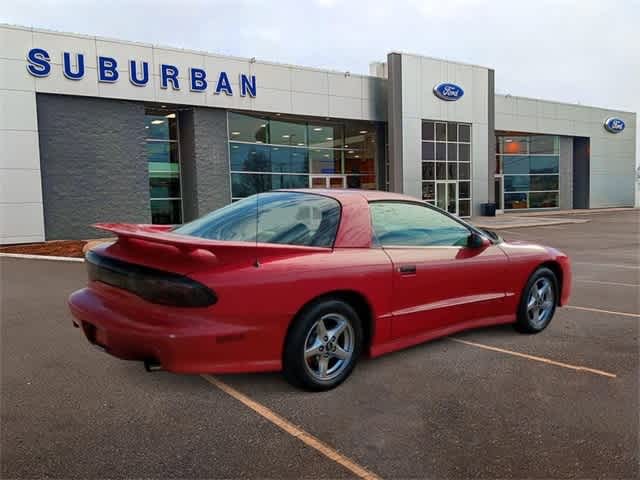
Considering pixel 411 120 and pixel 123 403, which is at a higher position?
pixel 411 120

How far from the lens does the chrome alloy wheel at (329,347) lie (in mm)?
3656

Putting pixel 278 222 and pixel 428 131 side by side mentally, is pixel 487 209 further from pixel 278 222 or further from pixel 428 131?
pixel 278 222

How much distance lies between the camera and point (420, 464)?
2756mm

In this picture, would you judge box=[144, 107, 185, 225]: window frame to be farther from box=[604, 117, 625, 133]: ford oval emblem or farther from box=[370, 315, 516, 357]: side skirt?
box=[604, 117, 625, 133]: ford oval emblem

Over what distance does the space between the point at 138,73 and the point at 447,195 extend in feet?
55.2

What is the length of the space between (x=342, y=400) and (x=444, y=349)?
155 cm

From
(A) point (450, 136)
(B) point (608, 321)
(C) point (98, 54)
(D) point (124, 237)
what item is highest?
(C) point (98, 54)

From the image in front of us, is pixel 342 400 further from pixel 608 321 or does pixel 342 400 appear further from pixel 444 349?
pixel 608 321

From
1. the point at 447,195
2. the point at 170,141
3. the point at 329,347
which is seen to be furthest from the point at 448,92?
the point at 329,347

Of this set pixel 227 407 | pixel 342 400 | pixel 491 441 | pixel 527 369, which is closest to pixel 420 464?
pixel 491 441

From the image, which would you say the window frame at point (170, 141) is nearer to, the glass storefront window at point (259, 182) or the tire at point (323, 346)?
the glass storefront window at point (259, 182)

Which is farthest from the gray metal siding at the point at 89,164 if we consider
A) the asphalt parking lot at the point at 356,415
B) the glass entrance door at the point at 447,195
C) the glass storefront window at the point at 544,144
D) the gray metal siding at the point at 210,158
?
the glass storefront window at the point at 544,144

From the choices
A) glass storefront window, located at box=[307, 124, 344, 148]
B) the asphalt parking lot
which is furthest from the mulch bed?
glass storefront window, located at box=[307, 124, 344, 148]

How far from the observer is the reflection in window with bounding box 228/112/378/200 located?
22031mm
